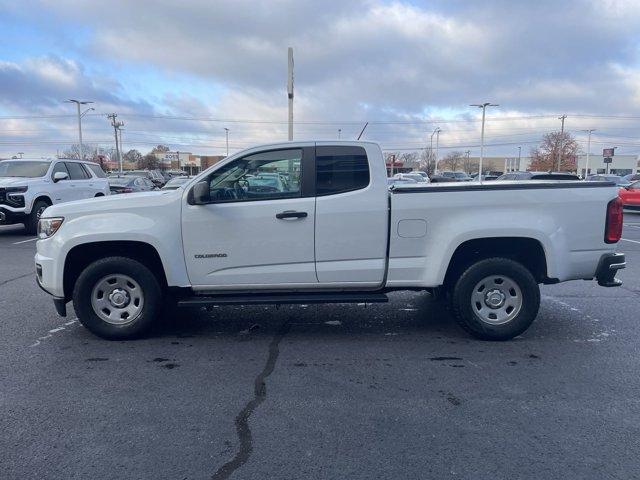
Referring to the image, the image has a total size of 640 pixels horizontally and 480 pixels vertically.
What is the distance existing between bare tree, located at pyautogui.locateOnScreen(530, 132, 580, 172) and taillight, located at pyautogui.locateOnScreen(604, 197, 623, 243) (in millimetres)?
80770

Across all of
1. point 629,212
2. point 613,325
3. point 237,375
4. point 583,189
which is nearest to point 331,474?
point 237,375

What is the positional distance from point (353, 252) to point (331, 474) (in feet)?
8.20

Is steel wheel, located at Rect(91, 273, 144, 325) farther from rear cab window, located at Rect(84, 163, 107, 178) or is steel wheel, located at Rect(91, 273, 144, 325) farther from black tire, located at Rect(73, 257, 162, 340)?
rear cab window, located at Rect(84, 163, 107, 178)

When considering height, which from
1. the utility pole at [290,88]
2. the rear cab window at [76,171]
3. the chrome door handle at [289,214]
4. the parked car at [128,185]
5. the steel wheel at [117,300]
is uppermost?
the utility pole at [290,88]

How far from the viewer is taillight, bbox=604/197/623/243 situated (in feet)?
16.8

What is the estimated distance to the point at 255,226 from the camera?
501 cm

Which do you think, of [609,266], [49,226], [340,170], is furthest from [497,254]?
[49,226]

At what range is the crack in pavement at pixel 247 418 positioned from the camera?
3010mm

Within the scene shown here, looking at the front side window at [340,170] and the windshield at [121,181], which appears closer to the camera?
the front side window at [340,170]

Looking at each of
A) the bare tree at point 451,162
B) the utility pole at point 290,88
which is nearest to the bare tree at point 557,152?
the bare tree at point 451,162

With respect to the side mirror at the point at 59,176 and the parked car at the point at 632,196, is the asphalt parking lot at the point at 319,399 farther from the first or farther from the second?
the parked car at the point at 632,196

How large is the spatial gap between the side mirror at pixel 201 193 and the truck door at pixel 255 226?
0.06 meters

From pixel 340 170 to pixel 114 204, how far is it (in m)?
2.29

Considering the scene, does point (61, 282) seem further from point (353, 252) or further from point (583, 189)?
point (583, 189)
